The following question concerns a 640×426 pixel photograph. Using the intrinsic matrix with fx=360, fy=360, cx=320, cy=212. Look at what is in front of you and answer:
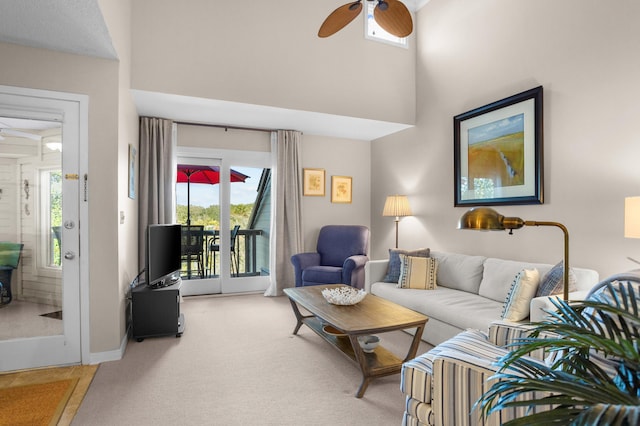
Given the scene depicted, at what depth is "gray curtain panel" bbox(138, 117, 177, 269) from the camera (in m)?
4.56

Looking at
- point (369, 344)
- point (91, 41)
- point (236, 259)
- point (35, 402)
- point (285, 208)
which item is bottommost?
point (35, 402)

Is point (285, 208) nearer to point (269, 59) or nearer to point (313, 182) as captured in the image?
point (313, 182)

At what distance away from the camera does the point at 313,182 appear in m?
5.63

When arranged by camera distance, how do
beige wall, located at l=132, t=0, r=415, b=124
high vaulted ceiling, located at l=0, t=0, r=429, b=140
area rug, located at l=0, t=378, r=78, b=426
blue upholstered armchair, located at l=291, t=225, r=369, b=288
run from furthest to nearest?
blue upholstered armchair, located at l=291, t=225, r=369, b=288
beige wall, located at l=132, t=0, r=415, b=124
high vaulted ceiling, located at l=0, t=0, r=429, b=140
area rug, located at l=0, t=378, r=78, b=426

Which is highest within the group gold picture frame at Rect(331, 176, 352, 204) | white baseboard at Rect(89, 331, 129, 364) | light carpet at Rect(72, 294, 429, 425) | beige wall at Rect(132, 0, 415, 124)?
beige wall at Rect(132, 0, 415, 124)

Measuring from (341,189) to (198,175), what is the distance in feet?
7.21

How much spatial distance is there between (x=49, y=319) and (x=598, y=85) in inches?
186

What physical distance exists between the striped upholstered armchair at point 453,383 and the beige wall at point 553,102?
1.68 metres

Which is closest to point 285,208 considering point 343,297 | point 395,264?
point 395,264

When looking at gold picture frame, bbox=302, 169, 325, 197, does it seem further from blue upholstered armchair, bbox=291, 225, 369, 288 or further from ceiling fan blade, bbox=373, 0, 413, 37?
ceiling fan blade, bbox=373, 0, 413, 37

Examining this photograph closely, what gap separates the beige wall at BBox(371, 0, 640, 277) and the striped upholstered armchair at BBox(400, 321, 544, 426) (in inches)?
66.1

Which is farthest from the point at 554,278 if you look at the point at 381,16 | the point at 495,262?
the point at 381,16

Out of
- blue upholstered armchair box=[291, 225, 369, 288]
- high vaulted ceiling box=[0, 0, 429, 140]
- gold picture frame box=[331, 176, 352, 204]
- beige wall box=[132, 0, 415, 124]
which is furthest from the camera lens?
gold picture frame box=[331, 176, 352, 204]

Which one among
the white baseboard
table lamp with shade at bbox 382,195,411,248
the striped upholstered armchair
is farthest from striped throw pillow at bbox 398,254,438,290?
the white baseboard
